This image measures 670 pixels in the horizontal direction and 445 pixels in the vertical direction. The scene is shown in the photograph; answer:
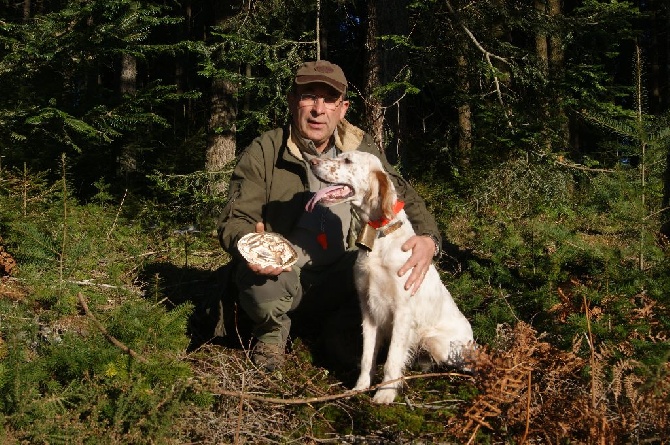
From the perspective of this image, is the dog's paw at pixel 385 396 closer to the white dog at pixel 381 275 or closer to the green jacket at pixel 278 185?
the white dog at pixel 381 275

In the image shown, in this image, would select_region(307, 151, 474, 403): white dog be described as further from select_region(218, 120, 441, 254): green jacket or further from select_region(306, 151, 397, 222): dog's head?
select_region(218, 120, 441, 254): green jacket

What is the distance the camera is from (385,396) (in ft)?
A: 10.8

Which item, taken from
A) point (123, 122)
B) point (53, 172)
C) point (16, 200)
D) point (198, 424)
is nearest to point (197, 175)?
point (123, 122)

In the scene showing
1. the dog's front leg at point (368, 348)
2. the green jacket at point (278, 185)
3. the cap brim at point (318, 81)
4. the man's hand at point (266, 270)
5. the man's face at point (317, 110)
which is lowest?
the dog's front leg at point (368, 348)

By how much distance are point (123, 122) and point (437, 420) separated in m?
4.96

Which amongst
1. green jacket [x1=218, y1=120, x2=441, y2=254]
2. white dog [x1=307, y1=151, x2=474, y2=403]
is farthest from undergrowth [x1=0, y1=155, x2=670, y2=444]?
green jacket [x1=218, y1=120, x2=441, y2=254]

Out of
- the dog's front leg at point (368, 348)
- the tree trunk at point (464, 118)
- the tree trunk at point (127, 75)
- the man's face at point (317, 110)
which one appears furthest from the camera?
the tree trunk at point (127, 75)

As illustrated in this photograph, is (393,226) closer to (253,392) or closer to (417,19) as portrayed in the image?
(253,392)

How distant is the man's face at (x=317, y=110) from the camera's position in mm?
3811

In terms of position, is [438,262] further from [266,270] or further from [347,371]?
[266,270]

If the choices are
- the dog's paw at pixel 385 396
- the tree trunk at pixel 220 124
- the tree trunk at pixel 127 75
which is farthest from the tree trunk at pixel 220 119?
the dog's paw at pixel 385 396

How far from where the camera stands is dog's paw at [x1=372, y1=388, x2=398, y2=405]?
129 inches

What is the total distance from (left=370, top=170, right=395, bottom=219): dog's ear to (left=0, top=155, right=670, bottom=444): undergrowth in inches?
34.4

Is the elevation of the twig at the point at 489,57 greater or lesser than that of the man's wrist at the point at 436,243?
greater
